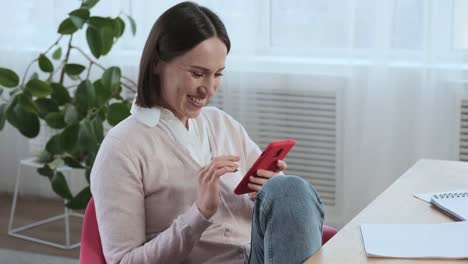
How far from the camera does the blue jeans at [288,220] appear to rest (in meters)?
1.64

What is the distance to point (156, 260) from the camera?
1951 millimetres

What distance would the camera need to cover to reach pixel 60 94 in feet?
11.9

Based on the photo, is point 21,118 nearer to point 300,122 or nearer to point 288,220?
point 300,122

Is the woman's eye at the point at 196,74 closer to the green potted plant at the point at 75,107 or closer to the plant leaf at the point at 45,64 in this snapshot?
the green potted plant at the point at 75,107

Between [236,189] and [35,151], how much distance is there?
2.54 meters

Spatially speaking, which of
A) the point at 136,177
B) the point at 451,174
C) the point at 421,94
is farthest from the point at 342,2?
the point at 136,177

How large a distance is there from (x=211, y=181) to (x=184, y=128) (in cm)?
30

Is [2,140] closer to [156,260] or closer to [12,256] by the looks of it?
[12,256]

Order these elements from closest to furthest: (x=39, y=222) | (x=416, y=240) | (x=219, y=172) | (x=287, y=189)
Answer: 1. (x=416, y=240)
2. (x=287, y=189)
3. (x=219, y=172)
4. (x=39, y=222)

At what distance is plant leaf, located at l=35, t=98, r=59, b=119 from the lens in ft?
11.9

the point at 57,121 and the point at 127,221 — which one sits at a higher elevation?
the point at 127,221

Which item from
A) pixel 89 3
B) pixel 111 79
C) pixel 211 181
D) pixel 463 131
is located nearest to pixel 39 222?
pixel 111 79

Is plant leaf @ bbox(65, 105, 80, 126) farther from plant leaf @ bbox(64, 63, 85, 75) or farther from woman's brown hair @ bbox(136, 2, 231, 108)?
woman's brown hair @ bbox(136, 2, 231, 108)

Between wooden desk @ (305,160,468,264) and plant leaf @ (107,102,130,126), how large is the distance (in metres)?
1.61
